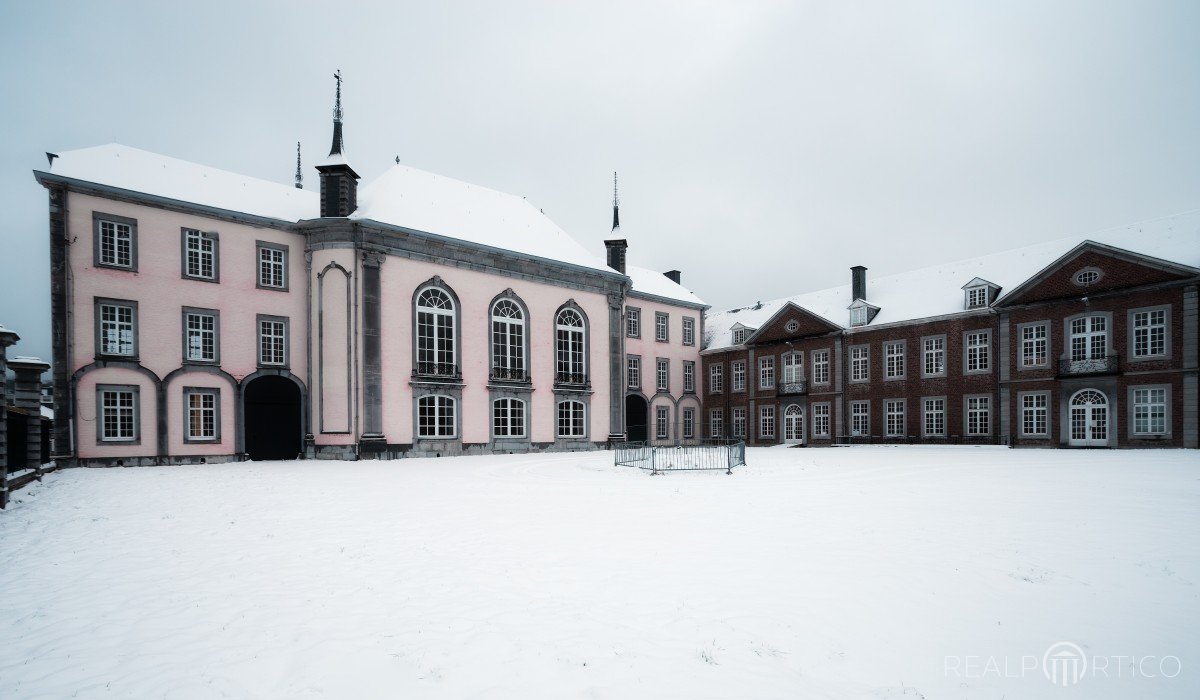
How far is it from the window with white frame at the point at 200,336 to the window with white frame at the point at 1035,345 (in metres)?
36.8

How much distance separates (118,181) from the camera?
22.3m

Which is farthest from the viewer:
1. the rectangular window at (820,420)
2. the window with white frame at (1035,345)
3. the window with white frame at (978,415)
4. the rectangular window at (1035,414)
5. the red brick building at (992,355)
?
the rectangular window at (820,420)

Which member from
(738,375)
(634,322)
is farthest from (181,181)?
(738,375)

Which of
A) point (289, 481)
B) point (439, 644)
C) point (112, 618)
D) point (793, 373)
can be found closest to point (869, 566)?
point (439, 644)

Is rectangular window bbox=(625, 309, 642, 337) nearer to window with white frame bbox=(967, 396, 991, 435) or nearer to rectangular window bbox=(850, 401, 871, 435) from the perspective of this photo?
rectangular window bbox=(850, 401, 871, 435)

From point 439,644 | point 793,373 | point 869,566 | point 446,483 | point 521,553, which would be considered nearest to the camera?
point 439,644

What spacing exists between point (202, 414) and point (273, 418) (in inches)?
101

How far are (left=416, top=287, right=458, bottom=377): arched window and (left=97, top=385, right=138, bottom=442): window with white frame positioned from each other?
406 inches

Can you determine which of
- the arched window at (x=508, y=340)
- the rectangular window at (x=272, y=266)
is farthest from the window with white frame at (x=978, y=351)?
the rectangular window at (x=272, y=266)

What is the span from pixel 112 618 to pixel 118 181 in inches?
902

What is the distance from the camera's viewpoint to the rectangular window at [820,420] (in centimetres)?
3700

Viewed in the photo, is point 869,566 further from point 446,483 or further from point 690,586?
point 446,483

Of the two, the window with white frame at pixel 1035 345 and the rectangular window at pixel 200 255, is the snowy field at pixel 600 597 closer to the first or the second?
the rectangular window at pixel 200 255

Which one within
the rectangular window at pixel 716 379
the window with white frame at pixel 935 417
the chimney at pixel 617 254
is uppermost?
the chimney at pixel 617 254
